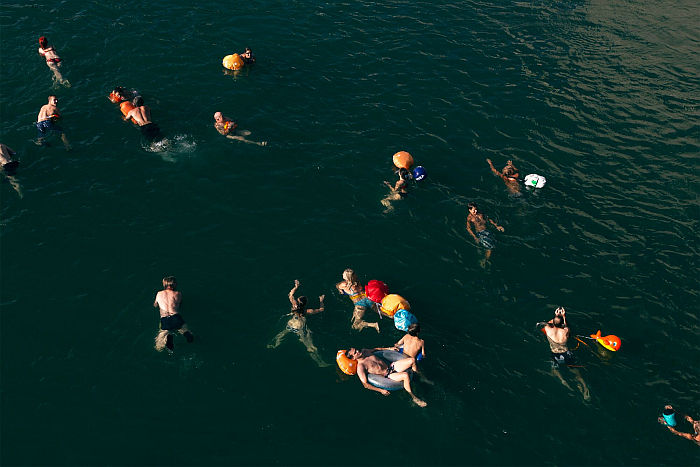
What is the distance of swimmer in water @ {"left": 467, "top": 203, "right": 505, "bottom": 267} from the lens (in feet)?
82.9

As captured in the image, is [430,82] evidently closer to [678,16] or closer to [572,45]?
[572,45]

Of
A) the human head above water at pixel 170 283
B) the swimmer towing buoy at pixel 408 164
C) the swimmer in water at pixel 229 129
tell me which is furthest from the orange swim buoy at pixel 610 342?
the swimmer in water at pixel 229 129

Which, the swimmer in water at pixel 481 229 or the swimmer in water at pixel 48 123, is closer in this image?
the swimmer in water at pixel 481 229

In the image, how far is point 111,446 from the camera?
17875 mm

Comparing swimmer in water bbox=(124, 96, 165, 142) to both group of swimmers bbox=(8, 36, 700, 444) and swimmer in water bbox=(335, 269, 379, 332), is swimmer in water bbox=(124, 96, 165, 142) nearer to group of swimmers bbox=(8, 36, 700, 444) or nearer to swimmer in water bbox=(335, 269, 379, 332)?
group of swimmers bbox=(8, 36, 700, 444)

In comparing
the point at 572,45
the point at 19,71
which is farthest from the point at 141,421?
the point at 572,45

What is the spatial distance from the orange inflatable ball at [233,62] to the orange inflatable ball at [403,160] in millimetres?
13207

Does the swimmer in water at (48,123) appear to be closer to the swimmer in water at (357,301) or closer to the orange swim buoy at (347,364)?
the swimmer in water at (357,301)

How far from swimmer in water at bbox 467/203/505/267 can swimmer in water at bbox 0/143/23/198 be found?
2207 cm

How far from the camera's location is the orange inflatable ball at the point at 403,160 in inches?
1112

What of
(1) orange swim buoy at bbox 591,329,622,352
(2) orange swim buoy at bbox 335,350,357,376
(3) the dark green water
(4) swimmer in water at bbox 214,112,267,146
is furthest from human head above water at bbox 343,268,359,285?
(4) swimmer in water at bbox 214,112,267,146

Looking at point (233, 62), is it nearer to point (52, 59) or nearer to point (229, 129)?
point (229, 129)

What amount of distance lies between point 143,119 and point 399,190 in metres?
14.5

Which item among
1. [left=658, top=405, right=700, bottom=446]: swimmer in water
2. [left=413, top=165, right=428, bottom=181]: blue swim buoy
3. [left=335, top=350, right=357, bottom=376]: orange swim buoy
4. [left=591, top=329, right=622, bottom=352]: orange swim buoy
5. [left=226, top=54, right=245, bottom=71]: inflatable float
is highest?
[left=226, top=54, right=245, bottom=71]: inflatable float
